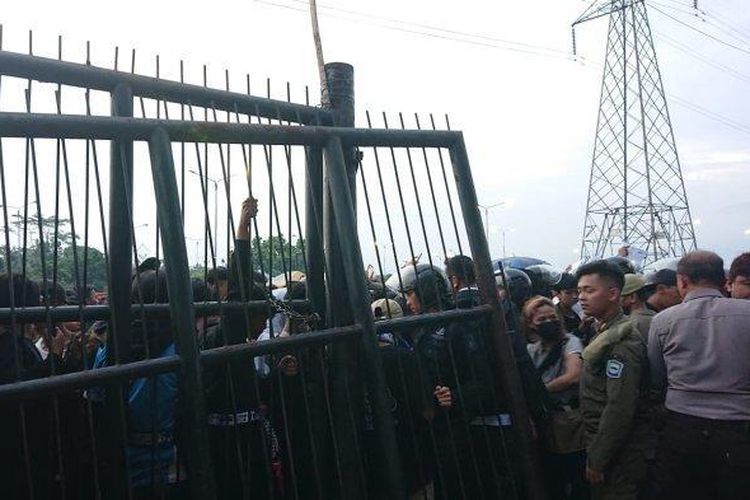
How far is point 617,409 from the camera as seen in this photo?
11.2 feet

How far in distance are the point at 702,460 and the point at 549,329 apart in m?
1.20

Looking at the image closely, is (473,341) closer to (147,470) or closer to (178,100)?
(147,470)

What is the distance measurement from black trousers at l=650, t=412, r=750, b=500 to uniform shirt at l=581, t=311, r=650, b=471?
161 mm

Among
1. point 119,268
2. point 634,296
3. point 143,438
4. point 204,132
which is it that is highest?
point 204,132

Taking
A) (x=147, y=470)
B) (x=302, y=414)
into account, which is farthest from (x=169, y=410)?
(x=302, y=414)

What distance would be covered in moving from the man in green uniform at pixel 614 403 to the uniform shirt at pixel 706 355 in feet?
0.51

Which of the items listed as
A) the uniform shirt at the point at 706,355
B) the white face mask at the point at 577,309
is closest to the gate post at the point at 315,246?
the uniform shirt at the point at 706,355

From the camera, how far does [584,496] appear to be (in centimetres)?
421

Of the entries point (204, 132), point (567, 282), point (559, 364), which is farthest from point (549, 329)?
point (204, 132)

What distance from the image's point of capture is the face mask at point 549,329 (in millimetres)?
4105

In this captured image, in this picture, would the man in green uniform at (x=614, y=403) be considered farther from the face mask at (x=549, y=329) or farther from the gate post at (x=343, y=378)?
the gate post at (x=343, y=378)

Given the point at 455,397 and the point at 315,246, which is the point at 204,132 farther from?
the point at 455,397

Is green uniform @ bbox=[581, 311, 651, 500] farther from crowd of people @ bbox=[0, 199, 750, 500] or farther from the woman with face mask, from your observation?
the woman with face mask

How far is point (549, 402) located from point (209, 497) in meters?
2.60
